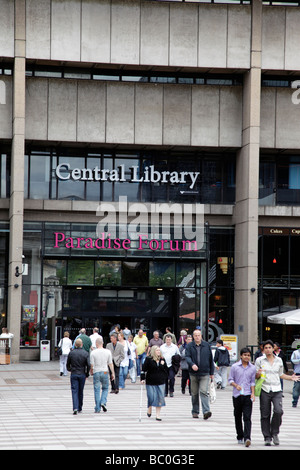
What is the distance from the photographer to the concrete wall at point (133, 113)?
1479 inches

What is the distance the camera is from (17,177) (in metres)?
36.0

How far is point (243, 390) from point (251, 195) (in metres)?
22.8

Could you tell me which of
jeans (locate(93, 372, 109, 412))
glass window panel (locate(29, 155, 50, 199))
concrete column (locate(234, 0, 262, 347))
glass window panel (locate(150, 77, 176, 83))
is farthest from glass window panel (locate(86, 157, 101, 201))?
jeans (locate(93, 372, 109, 412))

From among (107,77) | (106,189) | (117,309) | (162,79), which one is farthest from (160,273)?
(107,77)

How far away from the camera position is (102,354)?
64.8 feet

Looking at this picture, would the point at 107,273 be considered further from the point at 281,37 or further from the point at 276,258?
the point at 281,37

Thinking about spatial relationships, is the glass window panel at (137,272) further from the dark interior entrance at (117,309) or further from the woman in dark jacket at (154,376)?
the woman in dark jacket at (154,376)

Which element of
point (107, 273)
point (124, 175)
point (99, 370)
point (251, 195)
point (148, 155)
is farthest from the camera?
point (148, 155)

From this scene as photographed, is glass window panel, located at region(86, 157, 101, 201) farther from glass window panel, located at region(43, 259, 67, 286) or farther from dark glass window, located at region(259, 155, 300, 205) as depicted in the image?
dark glass window, located at region(259, 155, 300, 205)

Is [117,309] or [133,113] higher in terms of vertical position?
[133,113]

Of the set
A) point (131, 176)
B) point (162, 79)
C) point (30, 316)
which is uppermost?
point (162, 79)

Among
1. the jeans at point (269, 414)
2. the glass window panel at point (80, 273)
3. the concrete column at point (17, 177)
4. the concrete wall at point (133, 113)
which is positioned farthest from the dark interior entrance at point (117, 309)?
the jeans at point (269, 414)

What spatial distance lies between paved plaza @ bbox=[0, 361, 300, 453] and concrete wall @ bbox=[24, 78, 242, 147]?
14.8m

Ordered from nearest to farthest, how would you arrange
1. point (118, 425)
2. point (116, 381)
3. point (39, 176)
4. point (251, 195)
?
point (118, 425)
point (116, 381)
point (251, 195)
point (39, 176)
